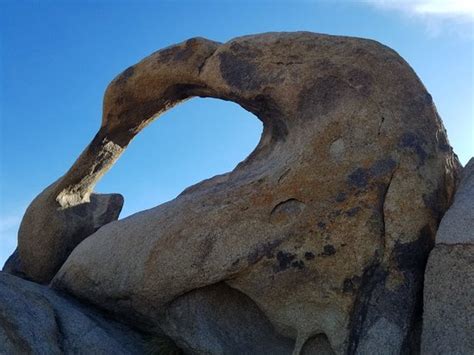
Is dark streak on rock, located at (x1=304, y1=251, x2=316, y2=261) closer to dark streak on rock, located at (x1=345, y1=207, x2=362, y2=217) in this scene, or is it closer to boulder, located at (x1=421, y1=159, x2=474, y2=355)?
dark streak on rock, located at (x1=345, y1=207, x2=362, y2=217)

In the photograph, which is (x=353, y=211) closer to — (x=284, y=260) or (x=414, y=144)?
(x=284, y=260)

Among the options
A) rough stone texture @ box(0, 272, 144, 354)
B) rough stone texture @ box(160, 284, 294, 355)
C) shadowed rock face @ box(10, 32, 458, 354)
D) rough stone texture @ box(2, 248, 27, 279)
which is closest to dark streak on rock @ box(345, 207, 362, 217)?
shadowed rock face @ box(10, 32, 458, 354)

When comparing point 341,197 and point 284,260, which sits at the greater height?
point 341,197

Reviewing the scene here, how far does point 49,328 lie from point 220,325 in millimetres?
1867

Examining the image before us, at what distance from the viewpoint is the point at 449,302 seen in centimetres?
640

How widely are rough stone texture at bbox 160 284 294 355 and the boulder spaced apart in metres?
1.64

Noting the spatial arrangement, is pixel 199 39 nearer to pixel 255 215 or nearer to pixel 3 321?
pixel 255 215

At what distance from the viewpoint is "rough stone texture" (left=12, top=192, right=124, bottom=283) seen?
1010cm

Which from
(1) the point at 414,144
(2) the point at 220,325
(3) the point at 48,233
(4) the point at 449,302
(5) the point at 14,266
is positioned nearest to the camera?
(4) the point at 449,302

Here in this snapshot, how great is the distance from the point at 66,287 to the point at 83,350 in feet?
6.35

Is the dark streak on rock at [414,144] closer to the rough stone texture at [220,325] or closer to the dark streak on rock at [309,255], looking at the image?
the dark streak on rock at [309,255]

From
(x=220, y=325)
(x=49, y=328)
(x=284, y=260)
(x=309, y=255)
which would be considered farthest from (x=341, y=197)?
(x=49, y=328)

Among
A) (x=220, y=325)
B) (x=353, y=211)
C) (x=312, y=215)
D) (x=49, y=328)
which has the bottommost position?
(x=49, y=328)

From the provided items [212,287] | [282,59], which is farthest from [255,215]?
[282,59]
